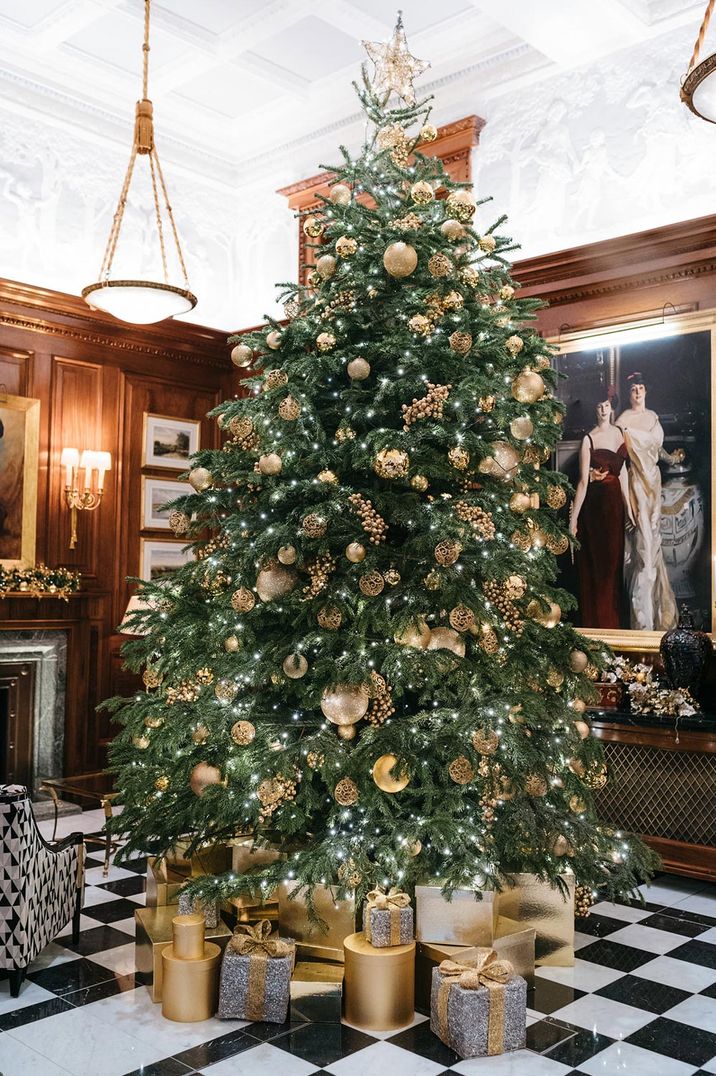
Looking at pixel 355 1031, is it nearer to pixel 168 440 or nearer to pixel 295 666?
pixel 295 666

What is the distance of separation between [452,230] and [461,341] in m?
0.53

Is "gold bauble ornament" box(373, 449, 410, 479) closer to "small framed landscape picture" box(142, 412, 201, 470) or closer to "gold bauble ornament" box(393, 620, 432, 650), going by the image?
"gold bauble ornament" box(393, 620, 432, 650)

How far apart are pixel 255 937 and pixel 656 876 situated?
2854mm

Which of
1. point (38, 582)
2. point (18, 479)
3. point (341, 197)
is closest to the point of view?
point (341, 197)

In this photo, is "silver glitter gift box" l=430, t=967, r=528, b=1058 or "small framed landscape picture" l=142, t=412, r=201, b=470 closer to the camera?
"silver glitter gift box" l=430, t=967, r=528, b=1058

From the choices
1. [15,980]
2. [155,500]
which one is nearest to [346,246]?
[15,980]

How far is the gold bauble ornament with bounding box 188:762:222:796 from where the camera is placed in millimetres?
3766

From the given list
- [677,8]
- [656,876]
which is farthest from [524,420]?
[677,8]

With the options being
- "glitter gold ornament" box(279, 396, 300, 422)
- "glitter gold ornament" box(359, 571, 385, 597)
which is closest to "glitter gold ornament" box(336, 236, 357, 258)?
"glitter gold ornament" box(279, 396, 300, 422)

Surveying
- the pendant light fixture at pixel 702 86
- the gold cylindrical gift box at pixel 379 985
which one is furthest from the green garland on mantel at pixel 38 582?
the pendant light fixture at pixel 702 86

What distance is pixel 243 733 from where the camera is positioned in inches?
141

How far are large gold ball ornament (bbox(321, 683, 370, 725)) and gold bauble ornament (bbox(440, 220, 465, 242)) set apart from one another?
192 cm

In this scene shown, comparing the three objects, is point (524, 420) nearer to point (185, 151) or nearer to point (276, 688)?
point (276, 688)

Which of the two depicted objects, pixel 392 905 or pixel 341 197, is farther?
pixel 341 197
